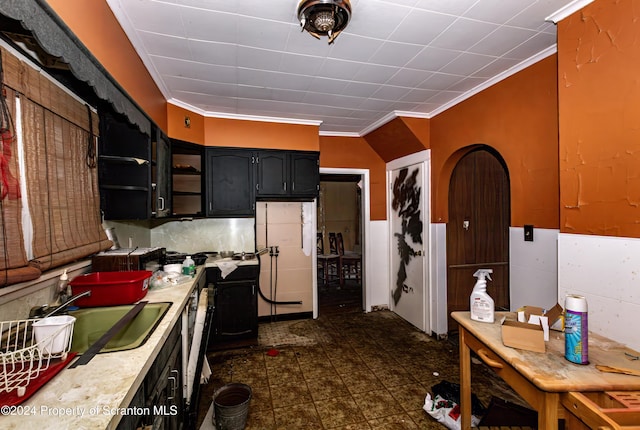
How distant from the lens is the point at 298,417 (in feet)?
6.98

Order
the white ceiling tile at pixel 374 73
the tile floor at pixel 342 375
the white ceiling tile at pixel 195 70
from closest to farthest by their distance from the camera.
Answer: the tile floor at pixel 342 375, the white ceiling tile at pixel 195 70, the white ceiling tile at pixel 374 73

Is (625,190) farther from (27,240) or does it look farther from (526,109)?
(27,240)

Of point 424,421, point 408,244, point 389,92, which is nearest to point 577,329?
point 424,421

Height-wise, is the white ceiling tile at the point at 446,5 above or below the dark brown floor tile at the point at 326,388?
above

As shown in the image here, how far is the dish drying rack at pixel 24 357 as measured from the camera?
0.90 meters

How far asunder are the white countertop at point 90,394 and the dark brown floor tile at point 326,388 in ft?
5.22

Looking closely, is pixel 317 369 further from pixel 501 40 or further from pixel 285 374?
pixel 501 40

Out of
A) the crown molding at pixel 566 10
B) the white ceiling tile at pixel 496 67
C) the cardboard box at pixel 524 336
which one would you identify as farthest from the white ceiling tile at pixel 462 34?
the cardboard box at pixel 524 336

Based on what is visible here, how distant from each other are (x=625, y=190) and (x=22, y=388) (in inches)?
102

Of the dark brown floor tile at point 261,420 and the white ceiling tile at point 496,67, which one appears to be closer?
the dark brown floor tile at point 261,420

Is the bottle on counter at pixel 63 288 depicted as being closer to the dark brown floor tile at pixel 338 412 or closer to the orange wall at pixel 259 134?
the dark brown floor tile at pixel 338 412

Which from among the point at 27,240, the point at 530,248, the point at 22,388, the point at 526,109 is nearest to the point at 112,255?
the point at 27,240

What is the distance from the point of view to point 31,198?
4.49 ft

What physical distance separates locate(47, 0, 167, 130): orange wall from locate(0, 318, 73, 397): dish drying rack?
3.95ft
